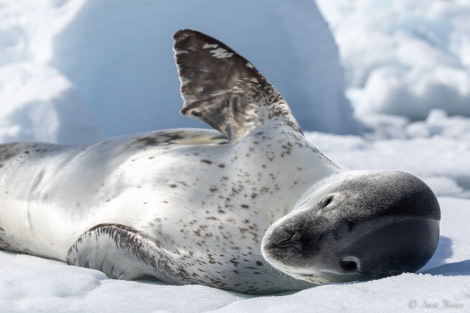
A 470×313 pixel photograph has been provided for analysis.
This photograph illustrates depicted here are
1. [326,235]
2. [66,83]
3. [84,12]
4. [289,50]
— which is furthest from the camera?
[289,50]

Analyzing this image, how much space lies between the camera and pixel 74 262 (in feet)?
7.91

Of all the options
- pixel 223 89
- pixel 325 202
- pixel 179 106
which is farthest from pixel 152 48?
pixel 325 202

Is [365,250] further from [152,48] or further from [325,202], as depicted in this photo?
[152,48]

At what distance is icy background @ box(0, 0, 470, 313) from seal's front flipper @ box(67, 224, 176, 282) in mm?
75

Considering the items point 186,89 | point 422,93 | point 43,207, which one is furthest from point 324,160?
point 422,93

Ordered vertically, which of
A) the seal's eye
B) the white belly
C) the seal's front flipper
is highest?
the seal's eye

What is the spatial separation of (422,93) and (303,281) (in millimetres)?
13806

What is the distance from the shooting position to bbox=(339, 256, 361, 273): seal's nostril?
5.94 feet

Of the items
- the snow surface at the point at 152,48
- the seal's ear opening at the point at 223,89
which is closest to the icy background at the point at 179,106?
the snow surface at the point at 152,48

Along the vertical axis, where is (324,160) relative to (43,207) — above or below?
above

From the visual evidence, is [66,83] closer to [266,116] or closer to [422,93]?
[266,116]

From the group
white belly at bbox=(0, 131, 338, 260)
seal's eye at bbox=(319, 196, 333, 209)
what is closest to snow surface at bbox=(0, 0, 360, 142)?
white belly at bbox=(0, 131, 338, 260)

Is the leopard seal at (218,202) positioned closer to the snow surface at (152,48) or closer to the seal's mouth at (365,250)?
the seal's mouth at (365,250)

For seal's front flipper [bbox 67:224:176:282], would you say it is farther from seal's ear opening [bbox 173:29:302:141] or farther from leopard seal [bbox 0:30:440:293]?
seal's ear opening [bbox 173:29:302:141]
